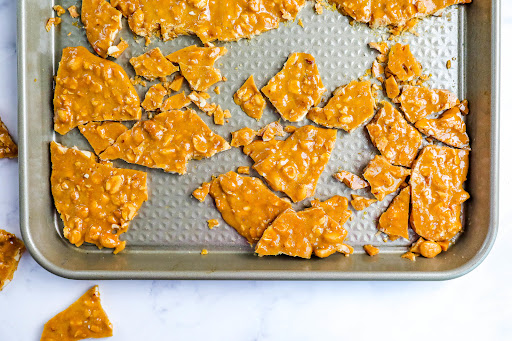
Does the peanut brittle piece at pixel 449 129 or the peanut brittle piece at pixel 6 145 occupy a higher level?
the peanut brittle piece at pixel 6 145

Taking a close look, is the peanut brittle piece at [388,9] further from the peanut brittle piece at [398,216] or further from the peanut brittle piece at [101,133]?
the peanut brittle piece at [101,133]

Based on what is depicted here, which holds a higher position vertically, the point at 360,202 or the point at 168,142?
the point at 168,142

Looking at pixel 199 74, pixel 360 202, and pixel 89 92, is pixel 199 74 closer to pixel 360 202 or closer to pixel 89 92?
pixel 89 92

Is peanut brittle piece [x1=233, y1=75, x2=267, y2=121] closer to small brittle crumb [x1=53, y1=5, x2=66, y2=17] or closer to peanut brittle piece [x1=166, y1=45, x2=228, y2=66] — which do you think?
peanut brittle piece [x1=166, y1=45, x2=228, y2=66]

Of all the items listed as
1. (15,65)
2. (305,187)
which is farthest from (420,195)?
(15,65)

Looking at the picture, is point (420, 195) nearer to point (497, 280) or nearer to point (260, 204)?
point (497, 280)

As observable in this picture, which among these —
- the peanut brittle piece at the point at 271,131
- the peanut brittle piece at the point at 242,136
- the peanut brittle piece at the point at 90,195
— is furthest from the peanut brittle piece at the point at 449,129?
the peanut brittle piece at the point at 90,195

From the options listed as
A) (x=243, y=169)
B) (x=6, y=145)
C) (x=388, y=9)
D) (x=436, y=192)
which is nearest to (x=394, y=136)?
(x=436, y=192)
